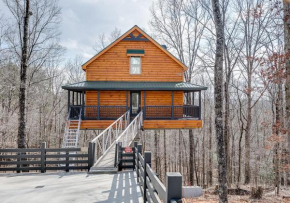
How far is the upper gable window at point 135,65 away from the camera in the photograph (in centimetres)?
1544

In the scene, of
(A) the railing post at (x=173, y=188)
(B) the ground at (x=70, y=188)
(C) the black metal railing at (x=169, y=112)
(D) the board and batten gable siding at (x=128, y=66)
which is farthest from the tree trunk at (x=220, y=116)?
(D) the board and batten gable siding at (x=128, y=66)

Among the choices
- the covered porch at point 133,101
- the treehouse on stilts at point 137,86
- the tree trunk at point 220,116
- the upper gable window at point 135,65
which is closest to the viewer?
the tree trunk at point 220,116

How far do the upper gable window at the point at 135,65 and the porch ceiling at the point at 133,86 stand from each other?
3.62 ft

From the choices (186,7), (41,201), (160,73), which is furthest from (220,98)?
(186,7)

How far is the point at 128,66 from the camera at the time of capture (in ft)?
50.4

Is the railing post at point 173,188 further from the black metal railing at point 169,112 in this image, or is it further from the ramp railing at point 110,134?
the black metal railing at point 169,112

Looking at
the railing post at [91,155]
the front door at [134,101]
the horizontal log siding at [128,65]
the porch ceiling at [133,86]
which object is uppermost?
the horizontal log siding at [128,65]

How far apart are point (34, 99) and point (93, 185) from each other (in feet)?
62.9

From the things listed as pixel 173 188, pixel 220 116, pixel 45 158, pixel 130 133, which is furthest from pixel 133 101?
pixel 173 188

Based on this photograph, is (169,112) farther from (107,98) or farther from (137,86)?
(107,98)

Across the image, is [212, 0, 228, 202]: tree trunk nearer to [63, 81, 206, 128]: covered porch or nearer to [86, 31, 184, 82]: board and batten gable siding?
[63, 81, 206, 128]: covered porch

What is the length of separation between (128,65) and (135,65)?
0.56m

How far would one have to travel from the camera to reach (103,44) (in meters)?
25.4

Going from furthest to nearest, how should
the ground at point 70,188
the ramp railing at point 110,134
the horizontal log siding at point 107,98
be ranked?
the horizontal log siding at point 107,98, the ramp railing at point 110,134, the ground at point 70,188
